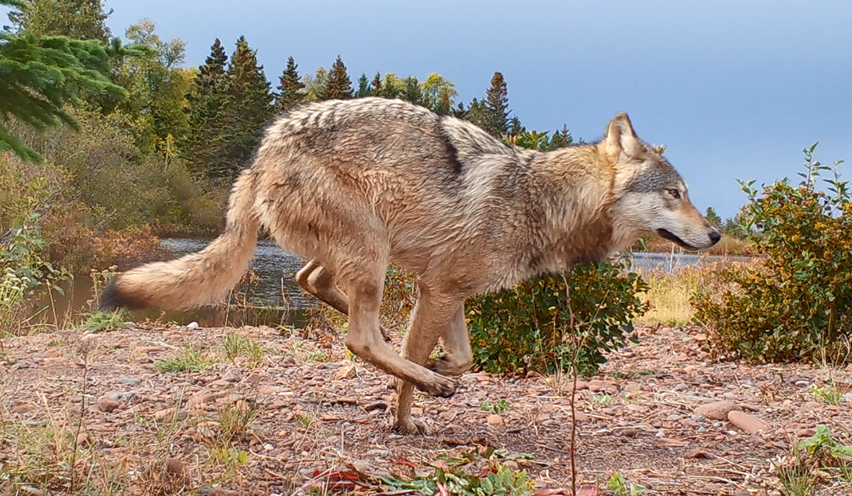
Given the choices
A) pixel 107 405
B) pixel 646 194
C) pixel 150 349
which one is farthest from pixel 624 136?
pixel 150 349

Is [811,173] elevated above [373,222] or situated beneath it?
elevated above

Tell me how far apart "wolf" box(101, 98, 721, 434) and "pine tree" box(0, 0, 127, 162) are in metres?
1.01

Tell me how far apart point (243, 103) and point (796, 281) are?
1544 inches

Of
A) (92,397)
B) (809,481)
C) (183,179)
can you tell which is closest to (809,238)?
(809,481)

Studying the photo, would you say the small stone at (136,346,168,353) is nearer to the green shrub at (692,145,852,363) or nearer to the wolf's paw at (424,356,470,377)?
the wolf's paw at (424,356,470,377)

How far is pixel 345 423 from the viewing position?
4.93m

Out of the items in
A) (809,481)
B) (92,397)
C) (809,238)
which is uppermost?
(809,238)

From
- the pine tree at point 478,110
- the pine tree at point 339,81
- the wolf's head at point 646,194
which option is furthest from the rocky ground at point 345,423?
the pine tree at point 478,110

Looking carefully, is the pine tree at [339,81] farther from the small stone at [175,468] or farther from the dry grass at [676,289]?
the small stone at [175,468]

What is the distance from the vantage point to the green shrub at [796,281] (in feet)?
24.8

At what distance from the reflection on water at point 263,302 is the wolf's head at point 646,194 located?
3.75 meters

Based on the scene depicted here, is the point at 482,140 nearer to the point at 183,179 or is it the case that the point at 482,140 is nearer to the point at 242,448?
the point at 242,448

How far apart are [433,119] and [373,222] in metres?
0.86

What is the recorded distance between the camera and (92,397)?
17.9 feet
